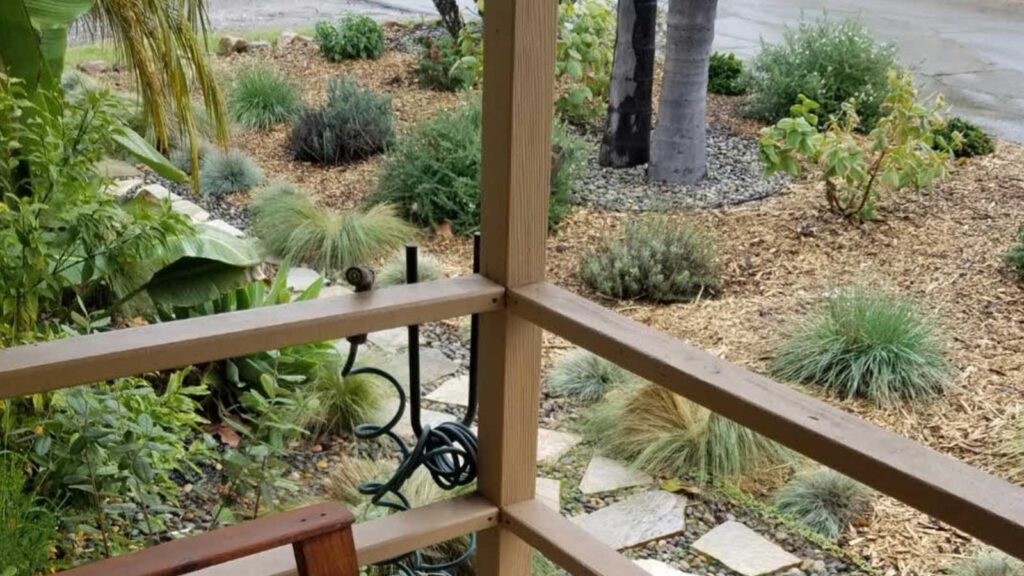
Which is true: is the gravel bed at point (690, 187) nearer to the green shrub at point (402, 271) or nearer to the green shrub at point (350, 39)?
the green shrub at point (402, 271)

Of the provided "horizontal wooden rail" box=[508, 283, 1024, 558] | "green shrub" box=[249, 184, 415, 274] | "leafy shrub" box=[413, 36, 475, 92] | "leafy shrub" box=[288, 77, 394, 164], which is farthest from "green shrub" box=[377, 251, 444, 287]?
"horizontal wooden rail" box=[508, 283, 1024, 558]

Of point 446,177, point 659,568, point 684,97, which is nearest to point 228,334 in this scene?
point 659,568

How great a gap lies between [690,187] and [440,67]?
2332 millimetres

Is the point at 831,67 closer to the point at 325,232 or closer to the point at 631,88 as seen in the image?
the point at 631,88

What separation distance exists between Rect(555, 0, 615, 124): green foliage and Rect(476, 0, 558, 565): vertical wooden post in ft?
13.7

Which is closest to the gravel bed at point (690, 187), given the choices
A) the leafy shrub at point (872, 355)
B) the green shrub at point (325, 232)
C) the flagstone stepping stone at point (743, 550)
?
the green shrub at point (325, 232)

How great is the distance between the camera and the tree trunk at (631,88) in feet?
17.1

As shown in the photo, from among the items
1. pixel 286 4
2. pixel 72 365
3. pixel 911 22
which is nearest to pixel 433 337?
pixel 911 22

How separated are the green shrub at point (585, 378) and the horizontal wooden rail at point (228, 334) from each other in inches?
84.1

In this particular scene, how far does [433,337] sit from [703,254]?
1.13m

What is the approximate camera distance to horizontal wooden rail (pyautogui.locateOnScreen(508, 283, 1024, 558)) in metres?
0.94

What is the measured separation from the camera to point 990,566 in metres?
2.60

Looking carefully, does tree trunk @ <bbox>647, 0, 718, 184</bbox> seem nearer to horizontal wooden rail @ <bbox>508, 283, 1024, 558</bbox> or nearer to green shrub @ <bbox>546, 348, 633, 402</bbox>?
green shrub @ <bbox>546, 348, 633, 402</bbox>

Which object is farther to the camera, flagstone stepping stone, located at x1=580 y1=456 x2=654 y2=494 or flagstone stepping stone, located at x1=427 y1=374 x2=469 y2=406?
flagstone stepping stone, located at x1=427 y1=374 x2=469 y2=406
